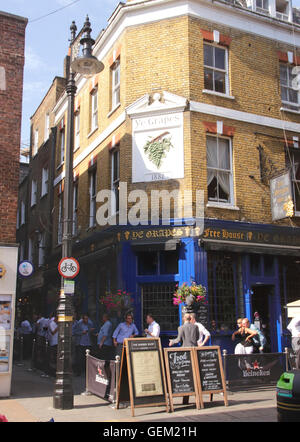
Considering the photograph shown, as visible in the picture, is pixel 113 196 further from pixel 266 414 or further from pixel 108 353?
pixel 266 414

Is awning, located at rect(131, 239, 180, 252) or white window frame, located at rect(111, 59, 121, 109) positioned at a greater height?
white window frame, located at rect(111, 59, 121, 109)

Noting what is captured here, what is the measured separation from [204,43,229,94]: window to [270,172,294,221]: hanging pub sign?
11.7 ft

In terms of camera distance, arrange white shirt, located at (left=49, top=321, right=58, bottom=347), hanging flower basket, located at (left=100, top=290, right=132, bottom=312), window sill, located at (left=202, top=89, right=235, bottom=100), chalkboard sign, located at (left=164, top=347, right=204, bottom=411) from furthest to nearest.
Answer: white shirt, located at (left=49, top=321, right=58, bottom=347)
window sill, located at (left=202, top=89, right=235, bottom=100)
hanging flower basket, located at (left=100, top=290, right=132, bottom=312)
chalkboard sign, located at (left=164, top=347, right=204, bottom=411)

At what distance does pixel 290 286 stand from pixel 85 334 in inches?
273

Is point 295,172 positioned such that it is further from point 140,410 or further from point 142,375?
point 140,410

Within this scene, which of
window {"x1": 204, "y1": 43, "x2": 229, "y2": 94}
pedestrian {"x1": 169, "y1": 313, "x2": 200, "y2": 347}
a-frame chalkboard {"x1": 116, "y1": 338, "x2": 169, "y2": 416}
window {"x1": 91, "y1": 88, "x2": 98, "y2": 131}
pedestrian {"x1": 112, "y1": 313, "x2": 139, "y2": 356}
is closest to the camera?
a-frame chalkboard {"x1": 116, "y1": 338, "x2": 169, "y2": 416}

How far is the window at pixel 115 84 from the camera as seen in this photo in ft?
55.9

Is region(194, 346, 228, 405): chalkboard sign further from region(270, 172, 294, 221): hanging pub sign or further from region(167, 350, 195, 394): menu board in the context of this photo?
region(270, 172, 294, 221): hanging pub sign

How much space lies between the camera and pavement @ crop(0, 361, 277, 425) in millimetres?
8109

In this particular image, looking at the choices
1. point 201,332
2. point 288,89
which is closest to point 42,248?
point 288,89

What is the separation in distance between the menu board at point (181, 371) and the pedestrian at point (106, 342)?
4459 millimetres

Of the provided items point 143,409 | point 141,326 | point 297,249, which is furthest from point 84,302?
point 143,409

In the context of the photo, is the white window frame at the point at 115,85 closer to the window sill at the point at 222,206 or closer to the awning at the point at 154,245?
the window sill at the point at 222,206

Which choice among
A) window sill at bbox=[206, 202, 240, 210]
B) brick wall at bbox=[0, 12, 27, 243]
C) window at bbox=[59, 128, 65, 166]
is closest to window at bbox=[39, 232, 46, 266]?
window at bbox=[59, 128, 65, 166]
